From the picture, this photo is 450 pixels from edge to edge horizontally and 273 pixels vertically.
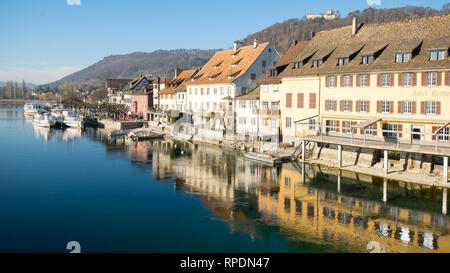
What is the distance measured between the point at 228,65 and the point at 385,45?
3093 centimetres

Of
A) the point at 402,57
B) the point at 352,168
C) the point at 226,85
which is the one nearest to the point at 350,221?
the point at 352,168

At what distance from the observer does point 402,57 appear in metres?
36.5

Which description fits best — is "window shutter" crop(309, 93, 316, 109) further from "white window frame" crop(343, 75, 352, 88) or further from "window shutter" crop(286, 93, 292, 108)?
"white window frame" crop(343, 75, 352, 88)

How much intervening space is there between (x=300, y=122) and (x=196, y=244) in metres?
27.3

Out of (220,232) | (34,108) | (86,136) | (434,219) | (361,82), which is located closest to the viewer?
(220,232)

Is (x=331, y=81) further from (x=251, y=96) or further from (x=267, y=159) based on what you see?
(x=251, y=96)

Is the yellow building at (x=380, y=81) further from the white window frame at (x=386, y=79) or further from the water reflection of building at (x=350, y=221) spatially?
the water reflection of building at (x=350, y=221)

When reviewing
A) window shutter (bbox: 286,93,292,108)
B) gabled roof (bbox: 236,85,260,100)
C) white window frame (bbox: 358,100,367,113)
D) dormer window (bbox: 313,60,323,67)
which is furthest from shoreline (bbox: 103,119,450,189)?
dormer window (bbox: 313,60,323,67)

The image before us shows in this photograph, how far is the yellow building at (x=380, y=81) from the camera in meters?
34.1

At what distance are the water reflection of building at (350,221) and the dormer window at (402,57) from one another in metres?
14.4

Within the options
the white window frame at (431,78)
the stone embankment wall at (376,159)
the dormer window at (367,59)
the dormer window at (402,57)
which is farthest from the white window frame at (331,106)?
the white window frame at (431,78)

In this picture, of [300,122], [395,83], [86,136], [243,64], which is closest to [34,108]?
[86,136]

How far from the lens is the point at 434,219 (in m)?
25.0

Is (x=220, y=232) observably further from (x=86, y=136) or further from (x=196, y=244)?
(x=86, y=136)
